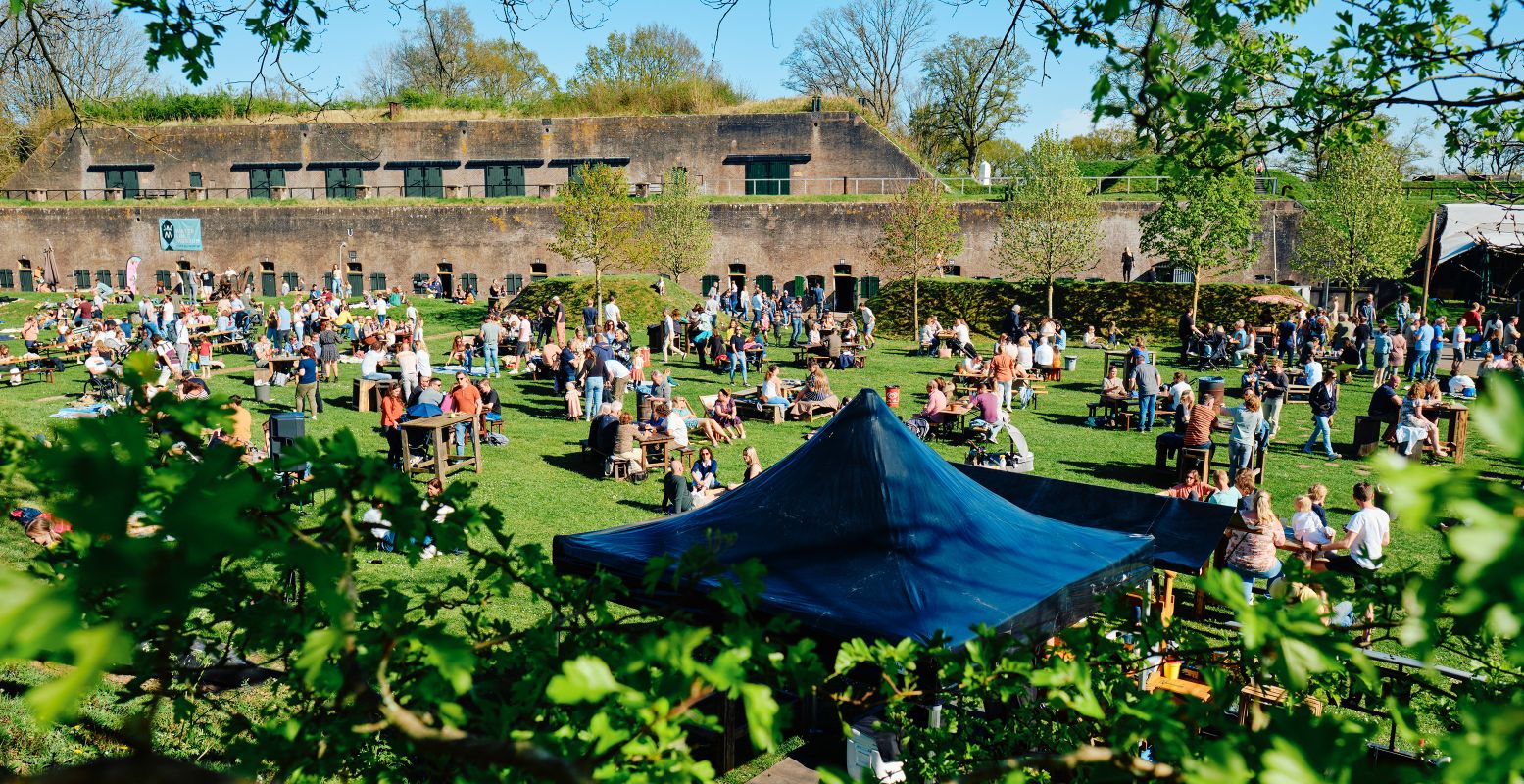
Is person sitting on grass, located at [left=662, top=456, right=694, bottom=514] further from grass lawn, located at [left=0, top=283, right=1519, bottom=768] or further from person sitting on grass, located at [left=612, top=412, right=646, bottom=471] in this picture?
person sitting on grass, located at [left=612, top=412, right=646, bottom=471]

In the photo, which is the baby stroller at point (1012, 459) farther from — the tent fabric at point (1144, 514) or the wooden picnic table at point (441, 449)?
the wooden picnic table at point (441, 449)

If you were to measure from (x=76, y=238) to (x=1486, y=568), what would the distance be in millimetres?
51845

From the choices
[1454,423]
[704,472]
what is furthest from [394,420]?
[1454,423]

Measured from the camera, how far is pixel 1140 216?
114 feet

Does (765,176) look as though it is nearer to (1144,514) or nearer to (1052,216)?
(1052,216)

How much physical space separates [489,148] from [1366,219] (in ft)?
108

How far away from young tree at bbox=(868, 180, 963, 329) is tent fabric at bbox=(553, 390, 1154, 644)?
2380 centimetres

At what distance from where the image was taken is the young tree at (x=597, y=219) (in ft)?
99.5

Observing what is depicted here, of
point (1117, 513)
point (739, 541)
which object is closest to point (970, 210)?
point (1117, 513)

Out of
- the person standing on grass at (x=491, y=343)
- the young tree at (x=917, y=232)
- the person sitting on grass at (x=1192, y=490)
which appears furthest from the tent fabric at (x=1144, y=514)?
the young tree at (x=917, y=232)

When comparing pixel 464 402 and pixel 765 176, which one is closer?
pixel 464 402

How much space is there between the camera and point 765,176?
43375 mm

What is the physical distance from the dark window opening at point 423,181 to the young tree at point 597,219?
1635cm

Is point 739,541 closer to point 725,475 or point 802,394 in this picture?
point 725,475
